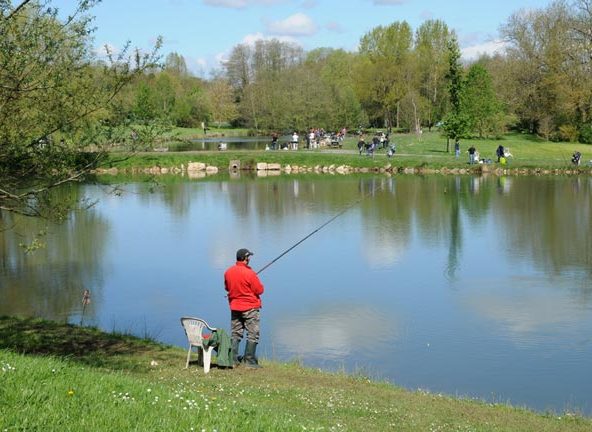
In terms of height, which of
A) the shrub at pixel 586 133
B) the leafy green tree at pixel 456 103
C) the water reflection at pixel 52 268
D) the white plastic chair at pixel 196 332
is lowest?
the water reflection at pixel 52 268

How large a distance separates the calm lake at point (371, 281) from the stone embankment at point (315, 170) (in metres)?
10.4

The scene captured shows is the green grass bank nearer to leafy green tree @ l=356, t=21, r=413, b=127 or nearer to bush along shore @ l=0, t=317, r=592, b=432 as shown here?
leafy green tree @ l=356, t=21, r=413, b=127

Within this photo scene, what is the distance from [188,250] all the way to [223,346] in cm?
1342

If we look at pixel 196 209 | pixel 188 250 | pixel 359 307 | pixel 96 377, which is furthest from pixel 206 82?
pixel 96 377

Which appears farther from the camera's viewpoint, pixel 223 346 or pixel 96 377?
pixel 223 346

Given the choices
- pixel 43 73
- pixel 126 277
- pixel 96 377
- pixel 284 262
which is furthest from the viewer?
pixel 284 262

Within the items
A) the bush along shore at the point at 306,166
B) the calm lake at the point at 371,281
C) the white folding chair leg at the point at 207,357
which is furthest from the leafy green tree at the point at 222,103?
the white folding chair leg at the point at 207,357

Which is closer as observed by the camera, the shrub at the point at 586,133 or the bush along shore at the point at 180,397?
the bush along shore at the point at 180,397

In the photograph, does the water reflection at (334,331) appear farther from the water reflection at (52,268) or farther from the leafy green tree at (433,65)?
the leafy green tree at (433,65)

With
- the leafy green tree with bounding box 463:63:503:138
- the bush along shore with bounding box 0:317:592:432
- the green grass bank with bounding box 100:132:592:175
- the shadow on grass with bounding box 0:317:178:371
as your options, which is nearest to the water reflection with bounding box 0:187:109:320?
the shadow on grass with bounding box 0:317:178:371

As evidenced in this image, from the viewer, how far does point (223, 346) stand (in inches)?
438

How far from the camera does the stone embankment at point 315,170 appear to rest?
152ft

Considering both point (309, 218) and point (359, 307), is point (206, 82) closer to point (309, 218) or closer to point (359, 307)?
point (309, 218)

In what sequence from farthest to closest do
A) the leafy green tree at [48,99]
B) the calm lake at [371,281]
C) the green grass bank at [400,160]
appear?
the green grass bank at [400,160] → the calm lake at [371,281] → the leafy green tree at [48,99]
